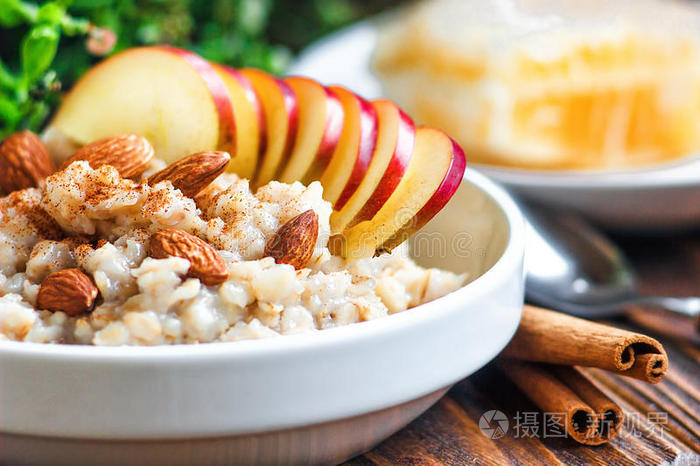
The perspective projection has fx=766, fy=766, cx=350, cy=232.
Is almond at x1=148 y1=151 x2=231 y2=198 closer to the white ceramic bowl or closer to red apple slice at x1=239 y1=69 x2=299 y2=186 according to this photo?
red apple slice at x1=239 y1=69 x2=299 y2=186

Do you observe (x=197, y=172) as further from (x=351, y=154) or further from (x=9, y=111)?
(x=9, y=111)

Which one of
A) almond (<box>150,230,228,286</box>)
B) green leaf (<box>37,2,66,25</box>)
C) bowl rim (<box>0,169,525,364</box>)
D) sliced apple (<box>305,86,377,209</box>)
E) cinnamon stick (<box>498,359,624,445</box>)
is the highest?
green leaf (<box>37,2,66,25</box>)

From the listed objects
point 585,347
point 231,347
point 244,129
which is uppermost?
point 244,129

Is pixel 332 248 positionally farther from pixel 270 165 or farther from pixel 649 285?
pixel 649 285

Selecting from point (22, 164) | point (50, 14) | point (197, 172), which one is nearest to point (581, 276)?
point (197, 172)

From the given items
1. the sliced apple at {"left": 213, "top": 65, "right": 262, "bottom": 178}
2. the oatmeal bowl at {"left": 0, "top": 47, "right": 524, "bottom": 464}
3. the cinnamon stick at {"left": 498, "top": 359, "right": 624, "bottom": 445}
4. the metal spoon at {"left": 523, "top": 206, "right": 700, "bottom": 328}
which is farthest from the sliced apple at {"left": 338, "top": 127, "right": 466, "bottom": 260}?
the metal spoon at {"left": 523, "top": 206, "right": 700, "bottom": 328}

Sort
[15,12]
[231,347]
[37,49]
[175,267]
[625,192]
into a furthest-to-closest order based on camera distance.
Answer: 1. [625,192]
2. [15,12]
3. [37,49]
4. [175,267]
5. [231,347]

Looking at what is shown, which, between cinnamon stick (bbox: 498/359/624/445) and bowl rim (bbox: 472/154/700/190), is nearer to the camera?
cinnamon stick (bbox: 498/359/624/445)
